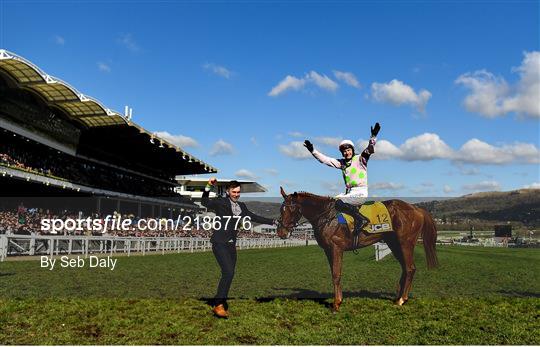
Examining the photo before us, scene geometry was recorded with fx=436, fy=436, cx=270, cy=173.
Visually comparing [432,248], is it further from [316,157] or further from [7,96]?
[7,96]

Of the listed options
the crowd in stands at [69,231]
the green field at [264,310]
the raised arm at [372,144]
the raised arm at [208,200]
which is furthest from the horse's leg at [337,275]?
the crowd in stands at [69,231]

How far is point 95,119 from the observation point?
3244cm

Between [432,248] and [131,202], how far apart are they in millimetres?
28840

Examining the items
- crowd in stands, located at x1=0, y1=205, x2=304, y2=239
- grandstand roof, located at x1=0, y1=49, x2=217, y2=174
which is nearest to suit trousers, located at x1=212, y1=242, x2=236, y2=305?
crowd in stands, located at x1=0, y1=205, x2=304, y2=239

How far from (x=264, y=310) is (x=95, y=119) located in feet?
94.8

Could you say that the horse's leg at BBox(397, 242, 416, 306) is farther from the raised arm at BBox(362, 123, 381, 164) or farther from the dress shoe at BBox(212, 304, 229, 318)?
the dress shoe at BBox(212, 304, 229, 318)

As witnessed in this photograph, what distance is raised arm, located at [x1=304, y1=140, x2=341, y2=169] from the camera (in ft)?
25.9

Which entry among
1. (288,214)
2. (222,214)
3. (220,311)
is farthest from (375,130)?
(220,311)

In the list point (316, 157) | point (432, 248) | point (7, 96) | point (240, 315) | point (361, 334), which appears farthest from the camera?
point (7, 96)

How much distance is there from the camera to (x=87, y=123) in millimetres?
33062

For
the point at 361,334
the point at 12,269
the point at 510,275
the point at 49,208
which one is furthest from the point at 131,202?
the point at 361,334

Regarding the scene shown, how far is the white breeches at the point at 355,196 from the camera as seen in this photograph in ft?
25.1

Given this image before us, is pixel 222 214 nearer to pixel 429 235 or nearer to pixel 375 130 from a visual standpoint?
pixel 375 130

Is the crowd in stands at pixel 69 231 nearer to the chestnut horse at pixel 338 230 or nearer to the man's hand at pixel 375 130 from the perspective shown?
the chestnut horse at pixel 338 230
